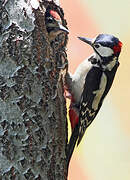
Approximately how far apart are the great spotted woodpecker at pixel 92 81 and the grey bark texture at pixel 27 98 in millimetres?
301

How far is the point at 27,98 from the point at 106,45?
0.53 metres

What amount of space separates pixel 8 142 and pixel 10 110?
99 millimetres

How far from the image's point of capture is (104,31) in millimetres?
2699

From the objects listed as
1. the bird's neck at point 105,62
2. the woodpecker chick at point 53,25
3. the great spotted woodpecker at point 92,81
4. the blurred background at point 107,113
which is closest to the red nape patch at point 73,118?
the great spotted woodpecker at point 92,81

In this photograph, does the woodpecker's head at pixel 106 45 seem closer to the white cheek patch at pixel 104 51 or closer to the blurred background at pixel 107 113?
the white cheek patch at pixel 104 51

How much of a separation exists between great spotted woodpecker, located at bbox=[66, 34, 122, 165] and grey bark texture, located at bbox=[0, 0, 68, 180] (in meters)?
0.30

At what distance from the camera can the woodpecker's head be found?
1.98m

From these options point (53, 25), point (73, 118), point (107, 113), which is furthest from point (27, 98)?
point (107, 113)

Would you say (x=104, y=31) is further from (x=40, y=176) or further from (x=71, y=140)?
(x=40, y=176)

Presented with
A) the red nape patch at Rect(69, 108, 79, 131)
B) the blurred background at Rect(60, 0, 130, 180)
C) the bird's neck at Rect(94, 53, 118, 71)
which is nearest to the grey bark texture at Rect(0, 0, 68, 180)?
the red nape patch at Rect(69, 108, 79, 131)

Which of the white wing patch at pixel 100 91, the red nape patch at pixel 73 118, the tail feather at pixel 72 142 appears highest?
the white wing patch at pixel 100 91

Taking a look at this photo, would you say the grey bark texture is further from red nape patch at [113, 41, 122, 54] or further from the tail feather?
red nape patch at [113, 41, 122, 54]

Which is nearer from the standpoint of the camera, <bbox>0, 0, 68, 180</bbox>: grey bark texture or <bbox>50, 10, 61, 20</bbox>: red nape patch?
<bbox>0, 0, 68, 180</bbox>: grey bark texture

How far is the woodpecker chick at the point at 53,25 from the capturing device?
1724 mm
